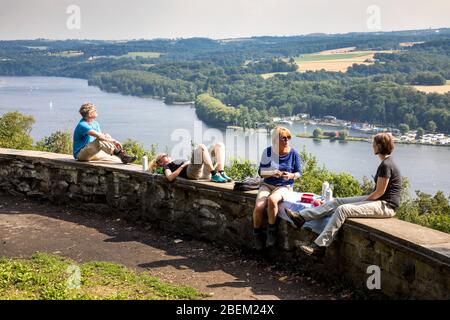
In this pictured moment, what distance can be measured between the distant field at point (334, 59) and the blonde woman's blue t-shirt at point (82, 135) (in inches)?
6236

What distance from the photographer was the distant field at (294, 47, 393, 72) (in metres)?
166

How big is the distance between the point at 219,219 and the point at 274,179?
33.2 inches

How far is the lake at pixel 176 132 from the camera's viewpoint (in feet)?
241

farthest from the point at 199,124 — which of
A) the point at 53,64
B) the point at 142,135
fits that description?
the point at 53,64

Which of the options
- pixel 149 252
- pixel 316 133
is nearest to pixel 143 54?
pixel 316 133

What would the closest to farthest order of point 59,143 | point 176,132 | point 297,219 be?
point 297,219 < point 59,143 < point 176,132

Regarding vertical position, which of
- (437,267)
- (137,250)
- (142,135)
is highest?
(437,267)

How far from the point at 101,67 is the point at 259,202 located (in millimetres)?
163229

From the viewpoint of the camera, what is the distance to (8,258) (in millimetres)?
5922

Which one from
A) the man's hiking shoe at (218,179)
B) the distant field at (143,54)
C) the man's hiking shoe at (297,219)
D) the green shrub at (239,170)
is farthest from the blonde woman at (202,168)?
the distant field at (143,54)

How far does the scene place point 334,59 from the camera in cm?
17875

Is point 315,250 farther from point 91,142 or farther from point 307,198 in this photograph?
point 91,142
